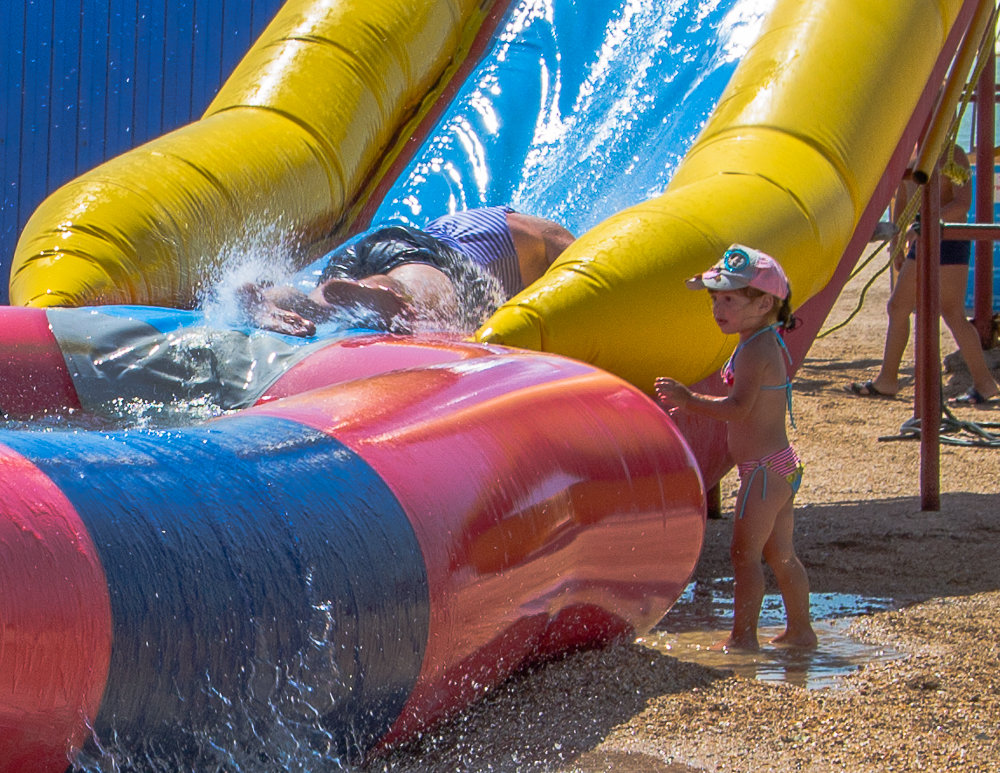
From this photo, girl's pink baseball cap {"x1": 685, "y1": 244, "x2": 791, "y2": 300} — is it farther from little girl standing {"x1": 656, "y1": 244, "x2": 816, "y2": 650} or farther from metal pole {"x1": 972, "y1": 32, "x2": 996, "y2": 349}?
metal pole {"x1": 972, "y1": 32, "x2": 996, "y2": 349}

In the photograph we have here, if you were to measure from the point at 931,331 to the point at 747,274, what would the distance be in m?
1.59

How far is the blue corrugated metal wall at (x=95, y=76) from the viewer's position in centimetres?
472

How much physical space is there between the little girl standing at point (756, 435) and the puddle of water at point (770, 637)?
6 cm

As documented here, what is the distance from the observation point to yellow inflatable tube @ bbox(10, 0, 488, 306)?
316 cm

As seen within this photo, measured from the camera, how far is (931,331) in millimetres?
3758

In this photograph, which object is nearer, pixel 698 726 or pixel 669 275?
pixel 698 726

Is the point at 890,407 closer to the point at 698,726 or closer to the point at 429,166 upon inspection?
the point at 429,166

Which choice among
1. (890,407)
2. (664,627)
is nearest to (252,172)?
(664,627)

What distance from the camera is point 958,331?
17.7ft

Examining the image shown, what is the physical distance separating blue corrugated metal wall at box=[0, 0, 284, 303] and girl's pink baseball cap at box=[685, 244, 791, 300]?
121 inches

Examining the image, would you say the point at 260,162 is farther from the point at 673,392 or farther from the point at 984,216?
the point at 984,216

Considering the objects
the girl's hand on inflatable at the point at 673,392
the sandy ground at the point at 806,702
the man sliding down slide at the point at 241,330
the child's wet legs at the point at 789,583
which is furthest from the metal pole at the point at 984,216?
the girl's hand on inflatable at the point at 673,392

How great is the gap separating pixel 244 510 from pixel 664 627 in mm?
1258

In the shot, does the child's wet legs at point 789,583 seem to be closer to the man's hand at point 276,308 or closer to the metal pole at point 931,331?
the man's hand at point 276,308
